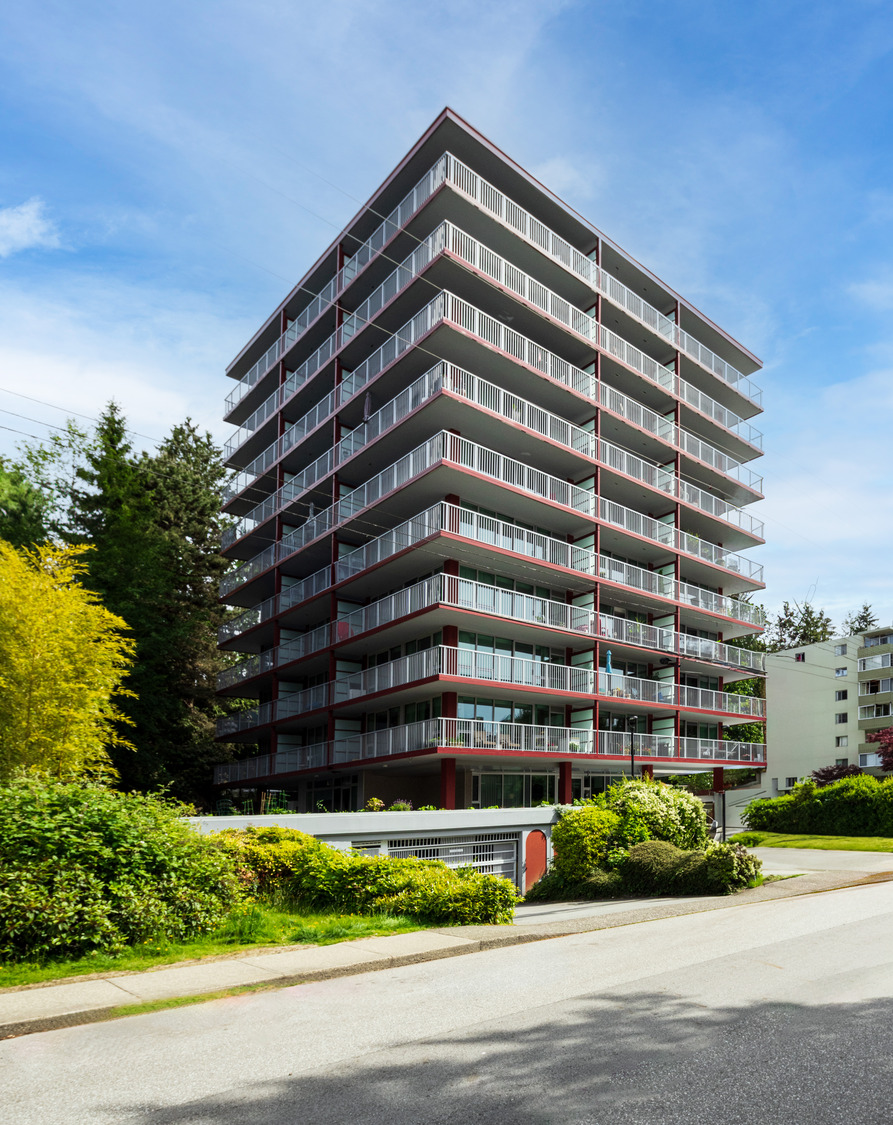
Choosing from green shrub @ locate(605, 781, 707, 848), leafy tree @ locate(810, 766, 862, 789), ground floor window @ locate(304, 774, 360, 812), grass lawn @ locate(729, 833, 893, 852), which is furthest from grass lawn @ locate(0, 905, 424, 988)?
leafy tree @ locate(810, 766, 862, 789)

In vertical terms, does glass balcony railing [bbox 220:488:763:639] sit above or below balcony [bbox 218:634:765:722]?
above

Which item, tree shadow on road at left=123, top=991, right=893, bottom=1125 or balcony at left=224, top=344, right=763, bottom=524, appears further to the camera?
balcony at left=224, top=344, right=763, bottom=524

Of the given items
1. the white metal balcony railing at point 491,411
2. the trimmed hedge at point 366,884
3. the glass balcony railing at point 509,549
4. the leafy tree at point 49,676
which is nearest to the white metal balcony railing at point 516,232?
the white metal balcony railing at point 491,411

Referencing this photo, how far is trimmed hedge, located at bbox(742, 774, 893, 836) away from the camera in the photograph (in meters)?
37.1

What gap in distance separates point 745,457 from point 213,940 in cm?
4157

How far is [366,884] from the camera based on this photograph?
13656 millimetres

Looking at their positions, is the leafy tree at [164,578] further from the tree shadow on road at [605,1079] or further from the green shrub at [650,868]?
the tree shadow on road at [605,1079]

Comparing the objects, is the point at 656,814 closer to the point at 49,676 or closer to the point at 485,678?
the point at 485,678

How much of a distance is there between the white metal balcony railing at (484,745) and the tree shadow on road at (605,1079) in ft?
64.2

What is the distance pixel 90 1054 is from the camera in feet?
21.5

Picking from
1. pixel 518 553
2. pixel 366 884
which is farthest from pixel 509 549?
pixel 366 884

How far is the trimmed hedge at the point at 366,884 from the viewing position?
512 inches

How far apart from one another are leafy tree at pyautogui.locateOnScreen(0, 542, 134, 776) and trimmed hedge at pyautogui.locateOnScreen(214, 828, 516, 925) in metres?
6.04

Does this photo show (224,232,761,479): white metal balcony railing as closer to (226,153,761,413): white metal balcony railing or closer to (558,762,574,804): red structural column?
(226,153,761,413): white metal balcony railing
